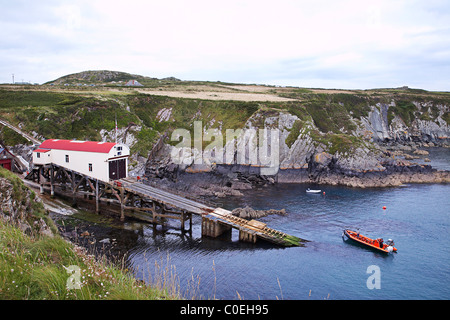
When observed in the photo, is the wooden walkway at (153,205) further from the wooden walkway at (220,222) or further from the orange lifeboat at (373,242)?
the orange lifeboat at (373,242)

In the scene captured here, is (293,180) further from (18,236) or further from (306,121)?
(18,236)

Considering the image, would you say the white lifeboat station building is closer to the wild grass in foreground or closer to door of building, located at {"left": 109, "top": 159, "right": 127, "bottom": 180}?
door of building, located at {"left": 109, "top": 159, "right": 127, "bottom": 180}

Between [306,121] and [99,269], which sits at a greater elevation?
[306,121]

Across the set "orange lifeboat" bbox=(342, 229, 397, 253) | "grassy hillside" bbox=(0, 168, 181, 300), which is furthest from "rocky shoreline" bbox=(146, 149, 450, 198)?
"grassy hillside" bbox=(0, 168, 181, 300)

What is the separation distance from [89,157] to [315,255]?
3330 centimetres

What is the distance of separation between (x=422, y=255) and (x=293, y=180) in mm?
37199

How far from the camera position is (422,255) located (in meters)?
37.6

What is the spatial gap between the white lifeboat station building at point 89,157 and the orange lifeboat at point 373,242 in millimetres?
32658

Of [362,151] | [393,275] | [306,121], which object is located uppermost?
[306,121]

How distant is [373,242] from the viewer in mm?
39125

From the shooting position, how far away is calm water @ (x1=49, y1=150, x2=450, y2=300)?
97.5 ft

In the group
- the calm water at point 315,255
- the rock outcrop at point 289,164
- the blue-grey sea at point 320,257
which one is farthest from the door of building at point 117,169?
the rock outcrop at point 289,164

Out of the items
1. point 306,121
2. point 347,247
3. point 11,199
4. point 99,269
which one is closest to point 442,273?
point 347,247

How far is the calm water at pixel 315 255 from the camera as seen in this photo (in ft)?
97.5
